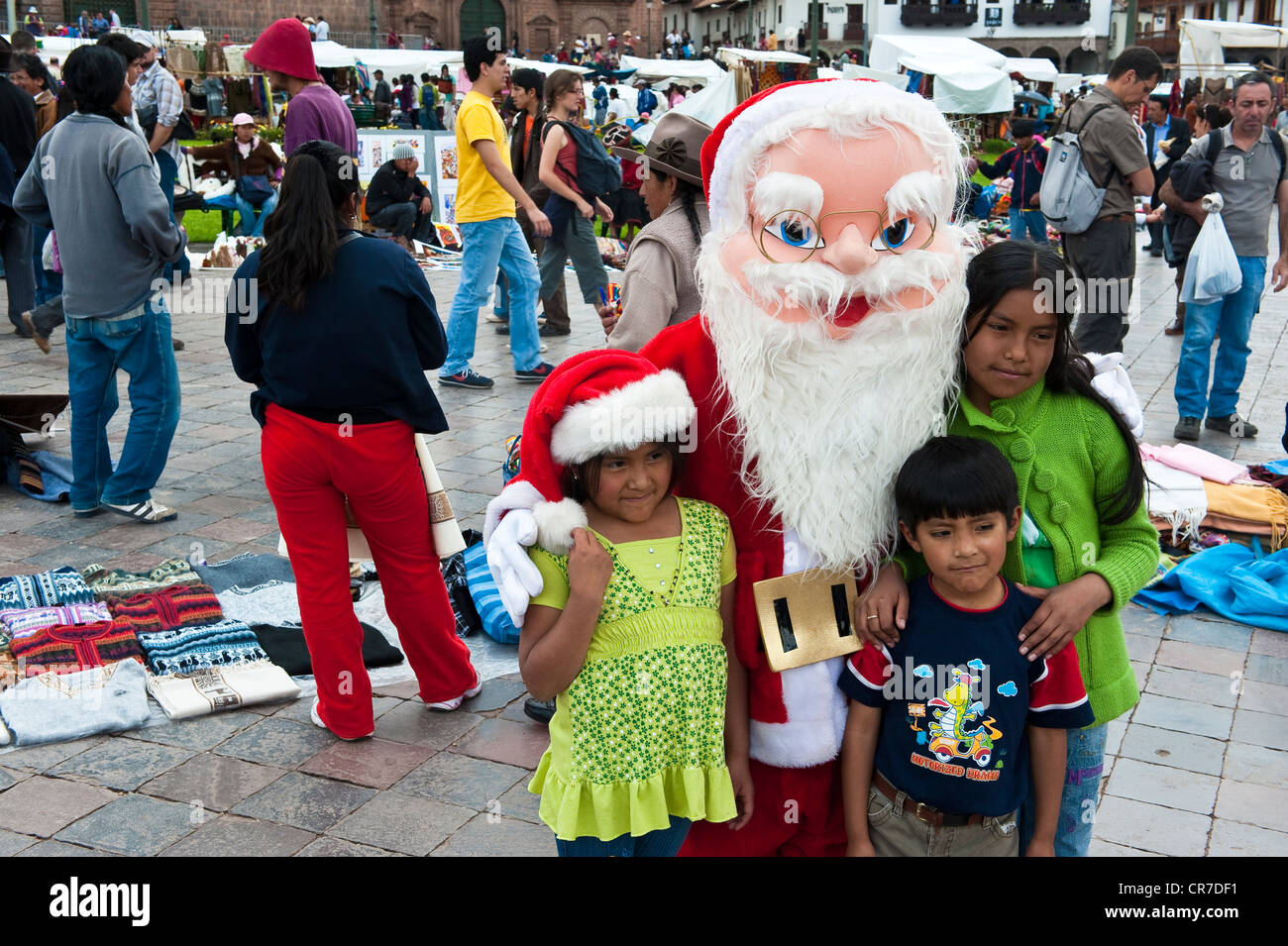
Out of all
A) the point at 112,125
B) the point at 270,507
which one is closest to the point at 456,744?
the point at 270,507

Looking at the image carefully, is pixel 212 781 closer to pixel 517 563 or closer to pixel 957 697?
pixel 517 563

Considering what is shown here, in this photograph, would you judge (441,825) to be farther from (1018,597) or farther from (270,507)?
(270,507)

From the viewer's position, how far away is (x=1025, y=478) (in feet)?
6.97

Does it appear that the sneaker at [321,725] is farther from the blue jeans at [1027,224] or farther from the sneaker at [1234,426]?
the blue jeans at [1027,224]

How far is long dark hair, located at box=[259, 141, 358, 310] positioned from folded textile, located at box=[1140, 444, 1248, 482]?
3998 mm

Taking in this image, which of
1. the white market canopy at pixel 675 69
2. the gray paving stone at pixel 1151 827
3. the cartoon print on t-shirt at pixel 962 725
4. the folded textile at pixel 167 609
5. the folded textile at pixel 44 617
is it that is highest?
the white market canopy at pixel 675 69

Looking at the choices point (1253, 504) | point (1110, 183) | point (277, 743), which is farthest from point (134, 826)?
point (1110, 183)

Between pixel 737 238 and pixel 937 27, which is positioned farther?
pixel 937 27

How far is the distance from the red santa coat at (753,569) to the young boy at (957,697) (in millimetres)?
58

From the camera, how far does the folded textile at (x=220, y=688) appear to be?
3832 millimetres

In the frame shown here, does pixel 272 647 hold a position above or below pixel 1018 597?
below

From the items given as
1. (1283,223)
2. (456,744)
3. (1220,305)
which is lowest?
(456,744)

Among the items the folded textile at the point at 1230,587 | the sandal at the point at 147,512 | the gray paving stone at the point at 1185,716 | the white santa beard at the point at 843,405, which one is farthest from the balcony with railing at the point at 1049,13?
the white santa beard at the point at 843,405

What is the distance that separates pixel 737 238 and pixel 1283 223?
591 centimetres
